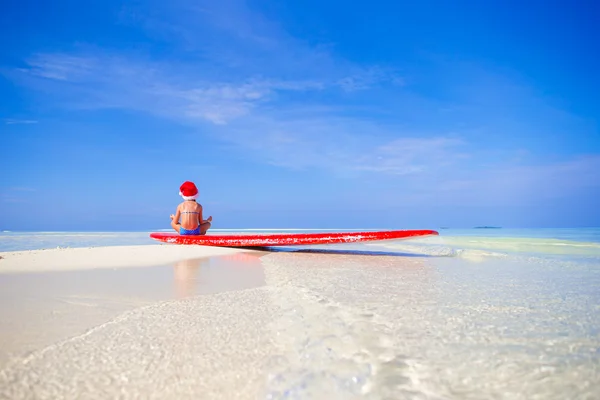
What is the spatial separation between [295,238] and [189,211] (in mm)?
2213

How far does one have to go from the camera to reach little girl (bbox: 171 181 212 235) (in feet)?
23.3

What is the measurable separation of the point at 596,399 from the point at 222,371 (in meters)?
1.06

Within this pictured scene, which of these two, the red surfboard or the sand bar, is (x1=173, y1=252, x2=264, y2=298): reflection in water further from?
the red surfboard

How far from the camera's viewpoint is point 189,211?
7172 mm

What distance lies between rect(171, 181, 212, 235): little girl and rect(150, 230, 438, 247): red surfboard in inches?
12.2

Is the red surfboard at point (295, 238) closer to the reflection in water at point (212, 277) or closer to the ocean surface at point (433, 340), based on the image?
the reflection in water at point (212, 277)

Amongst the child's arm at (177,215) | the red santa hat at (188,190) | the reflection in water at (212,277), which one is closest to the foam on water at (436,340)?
the reflection in water at (212,277)

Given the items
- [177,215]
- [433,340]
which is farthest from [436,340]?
[177,215]

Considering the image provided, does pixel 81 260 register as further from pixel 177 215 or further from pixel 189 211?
pixel 177 215

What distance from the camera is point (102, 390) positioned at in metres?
1.10

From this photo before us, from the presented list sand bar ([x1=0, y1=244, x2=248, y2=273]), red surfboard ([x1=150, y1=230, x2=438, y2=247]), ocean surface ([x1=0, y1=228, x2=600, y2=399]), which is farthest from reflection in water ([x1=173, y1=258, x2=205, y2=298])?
red surfboard ([x1=150, y1=230, x2=438, y2=247])

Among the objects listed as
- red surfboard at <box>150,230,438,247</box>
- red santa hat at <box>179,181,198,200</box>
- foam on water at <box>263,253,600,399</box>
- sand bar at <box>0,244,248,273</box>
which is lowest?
foam on water at <box>263,253,600,399</box>

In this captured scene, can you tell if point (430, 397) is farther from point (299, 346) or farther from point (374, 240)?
point (374, 240)

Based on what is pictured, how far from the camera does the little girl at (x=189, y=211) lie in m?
7.10
